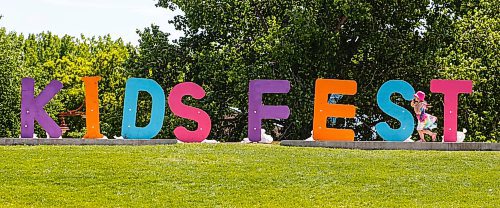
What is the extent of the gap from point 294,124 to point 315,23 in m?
4.22

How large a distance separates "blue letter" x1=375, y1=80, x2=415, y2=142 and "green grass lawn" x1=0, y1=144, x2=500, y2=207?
171 cm

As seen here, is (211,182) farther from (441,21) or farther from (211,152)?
(441,21)

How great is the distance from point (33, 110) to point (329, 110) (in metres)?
7.22

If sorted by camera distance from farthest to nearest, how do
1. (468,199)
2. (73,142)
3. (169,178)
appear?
(73,142)
(169,178)
(468,199)

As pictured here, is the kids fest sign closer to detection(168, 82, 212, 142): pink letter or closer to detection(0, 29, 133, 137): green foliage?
detection(168, 82, 212, 142): pink letter

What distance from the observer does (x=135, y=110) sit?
2119 cm

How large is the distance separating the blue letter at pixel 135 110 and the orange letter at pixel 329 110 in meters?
3.80

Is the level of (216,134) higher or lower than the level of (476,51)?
lower

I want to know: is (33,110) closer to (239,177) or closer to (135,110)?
(135,110)

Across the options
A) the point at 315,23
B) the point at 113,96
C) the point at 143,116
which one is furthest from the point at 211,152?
the point at 113,96

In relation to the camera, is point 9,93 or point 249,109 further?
point 9,93

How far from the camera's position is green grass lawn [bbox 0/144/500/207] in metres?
14.6

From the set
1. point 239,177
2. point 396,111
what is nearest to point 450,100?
point 396,111

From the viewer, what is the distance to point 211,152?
1884cm
